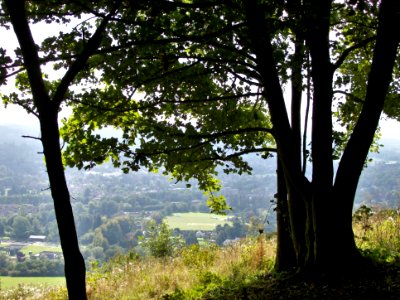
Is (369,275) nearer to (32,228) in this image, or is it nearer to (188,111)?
(188,111)

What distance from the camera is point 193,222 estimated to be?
166ft

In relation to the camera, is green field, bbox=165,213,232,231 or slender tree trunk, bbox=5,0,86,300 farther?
green field, bbox=165,213,232,231

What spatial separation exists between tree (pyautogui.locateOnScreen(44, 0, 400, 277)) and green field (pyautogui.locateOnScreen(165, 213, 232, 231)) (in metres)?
37.8

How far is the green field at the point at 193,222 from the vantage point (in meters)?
45.9

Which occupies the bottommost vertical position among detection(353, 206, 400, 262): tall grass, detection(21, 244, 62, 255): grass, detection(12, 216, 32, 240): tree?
detection(21, 244, 62, 255): grass

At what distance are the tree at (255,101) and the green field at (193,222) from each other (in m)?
37.8

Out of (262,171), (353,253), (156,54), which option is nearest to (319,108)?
(353,253)

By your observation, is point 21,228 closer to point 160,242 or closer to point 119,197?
point 119,197

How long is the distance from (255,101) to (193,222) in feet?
142

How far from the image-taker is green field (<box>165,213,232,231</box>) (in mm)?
45906

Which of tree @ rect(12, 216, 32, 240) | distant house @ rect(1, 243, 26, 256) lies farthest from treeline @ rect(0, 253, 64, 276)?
tree @ rect(12, 216, 32, 240)

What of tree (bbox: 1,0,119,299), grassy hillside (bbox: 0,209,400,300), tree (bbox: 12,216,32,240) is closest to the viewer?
tree (bbox: 1,0,119,299)

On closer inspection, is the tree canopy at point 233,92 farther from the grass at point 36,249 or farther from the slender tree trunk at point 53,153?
the grass at point 36,249

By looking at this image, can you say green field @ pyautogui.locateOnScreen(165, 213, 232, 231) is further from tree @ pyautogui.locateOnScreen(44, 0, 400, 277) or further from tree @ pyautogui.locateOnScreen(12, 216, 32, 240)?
tree @ pyautogui.locateOnScreen(44, 0, 400, 277)
